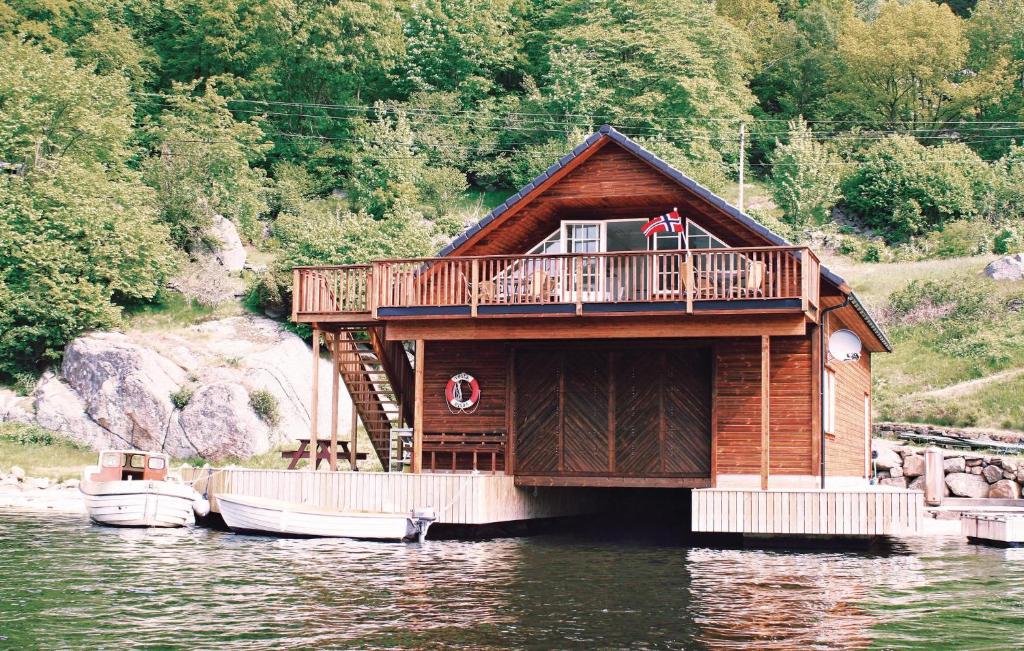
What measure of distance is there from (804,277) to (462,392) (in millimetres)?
8541

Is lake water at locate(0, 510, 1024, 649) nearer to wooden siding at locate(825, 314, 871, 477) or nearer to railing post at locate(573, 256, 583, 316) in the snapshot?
wooden siding at locate(825, 314, 871, 477)

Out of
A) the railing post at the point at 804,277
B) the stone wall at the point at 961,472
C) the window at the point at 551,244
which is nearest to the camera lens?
the railing post at the point at 804,277

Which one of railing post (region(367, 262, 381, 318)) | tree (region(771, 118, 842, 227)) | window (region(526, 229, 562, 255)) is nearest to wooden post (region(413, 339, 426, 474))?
railing post (region(367, 262, 381, 318))

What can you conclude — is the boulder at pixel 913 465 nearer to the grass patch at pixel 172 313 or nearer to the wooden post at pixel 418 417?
the wooden post at pixel 418 417

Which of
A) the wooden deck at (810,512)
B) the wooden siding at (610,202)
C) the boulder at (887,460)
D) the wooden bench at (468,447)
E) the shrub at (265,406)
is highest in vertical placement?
the wooden siding at (610,202)

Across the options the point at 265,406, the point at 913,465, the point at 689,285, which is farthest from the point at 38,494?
the point at 913,465

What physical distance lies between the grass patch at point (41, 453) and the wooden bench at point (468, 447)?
1377cm

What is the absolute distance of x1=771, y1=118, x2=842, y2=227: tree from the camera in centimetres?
5700

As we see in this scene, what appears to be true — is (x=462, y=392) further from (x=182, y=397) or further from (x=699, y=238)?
(x=182, y=397)

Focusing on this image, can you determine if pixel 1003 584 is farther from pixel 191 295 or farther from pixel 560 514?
pixel 191 295

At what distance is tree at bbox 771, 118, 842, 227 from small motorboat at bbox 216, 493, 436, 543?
128 ft

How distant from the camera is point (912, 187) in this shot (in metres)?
57.9

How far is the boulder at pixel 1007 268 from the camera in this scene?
4656 centimetres

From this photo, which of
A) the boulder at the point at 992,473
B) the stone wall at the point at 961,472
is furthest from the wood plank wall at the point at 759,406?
the boulder at the point at 992,473
